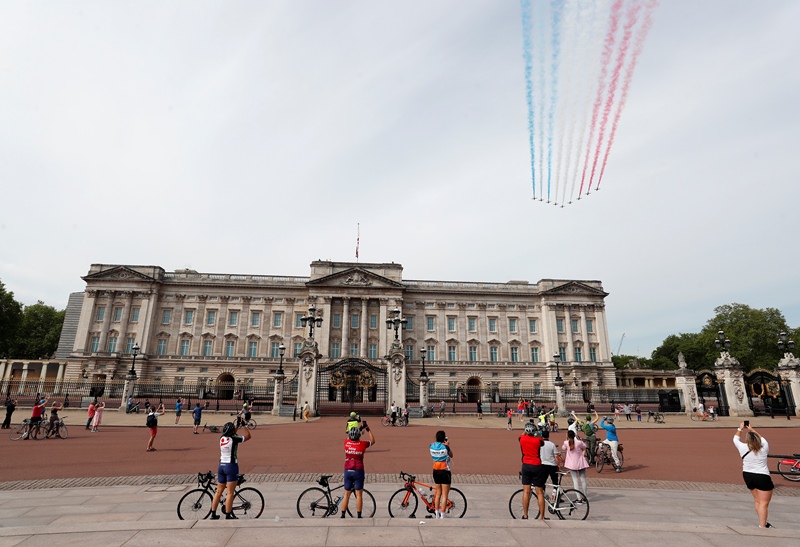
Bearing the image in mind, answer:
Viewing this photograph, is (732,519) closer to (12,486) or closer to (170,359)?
(12,486)

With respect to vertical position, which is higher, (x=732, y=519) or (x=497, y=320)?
(x=497, y=320)

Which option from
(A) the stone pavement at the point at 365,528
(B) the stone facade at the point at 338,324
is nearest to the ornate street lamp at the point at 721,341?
(A) the stone pavement at the point at 365,528

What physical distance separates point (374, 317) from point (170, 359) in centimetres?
2995

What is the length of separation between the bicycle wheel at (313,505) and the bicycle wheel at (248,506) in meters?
0.78

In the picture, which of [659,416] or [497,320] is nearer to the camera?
[659,416]

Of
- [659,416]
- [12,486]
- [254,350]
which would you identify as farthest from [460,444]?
[254,350]

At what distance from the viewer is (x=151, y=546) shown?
590 centimetres

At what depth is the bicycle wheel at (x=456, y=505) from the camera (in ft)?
27.8

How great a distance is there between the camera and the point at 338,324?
6506 centimetres

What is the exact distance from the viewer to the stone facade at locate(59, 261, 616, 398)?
62531mm

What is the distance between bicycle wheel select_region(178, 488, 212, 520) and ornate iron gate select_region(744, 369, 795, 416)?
4062cm

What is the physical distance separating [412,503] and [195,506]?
4.35 m

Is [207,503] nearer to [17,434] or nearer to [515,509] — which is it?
[515,509]

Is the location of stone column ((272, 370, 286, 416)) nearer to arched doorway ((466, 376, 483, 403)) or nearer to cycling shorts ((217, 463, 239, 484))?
cycling shorts ((217, 463, 239, 484))
